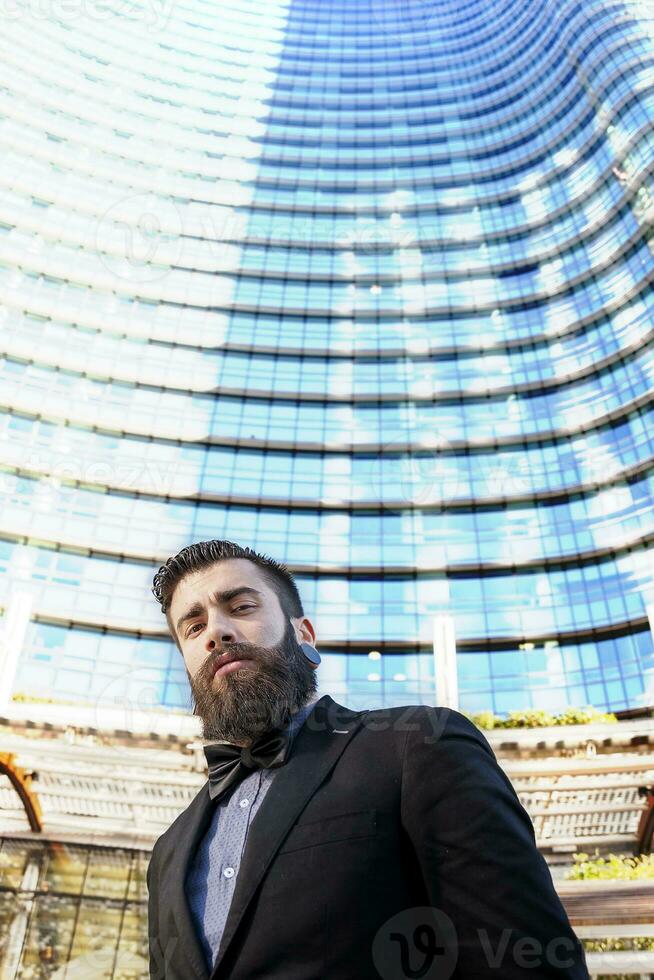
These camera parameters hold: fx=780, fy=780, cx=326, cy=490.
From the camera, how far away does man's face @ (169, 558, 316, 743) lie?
2666 millimetres

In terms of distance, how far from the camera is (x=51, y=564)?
133ft

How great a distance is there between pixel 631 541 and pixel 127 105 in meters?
49.6

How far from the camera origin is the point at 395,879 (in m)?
2.03

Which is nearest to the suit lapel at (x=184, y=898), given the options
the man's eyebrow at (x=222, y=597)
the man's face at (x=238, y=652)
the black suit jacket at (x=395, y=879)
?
the black suit jacket at (x=395, y=879)

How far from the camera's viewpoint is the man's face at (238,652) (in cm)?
267

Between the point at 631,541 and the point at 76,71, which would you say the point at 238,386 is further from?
the point at 76,71

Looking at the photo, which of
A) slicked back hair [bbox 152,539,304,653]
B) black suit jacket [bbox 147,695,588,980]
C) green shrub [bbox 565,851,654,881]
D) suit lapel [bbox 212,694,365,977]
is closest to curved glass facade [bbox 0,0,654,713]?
green shrub [bbox 565,851,654,881]

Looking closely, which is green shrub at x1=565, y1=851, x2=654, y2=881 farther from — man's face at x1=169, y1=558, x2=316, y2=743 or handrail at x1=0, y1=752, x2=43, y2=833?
man's face at x1=169, y1=558, x2=316, y2=743

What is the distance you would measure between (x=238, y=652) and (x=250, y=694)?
0.15 meters

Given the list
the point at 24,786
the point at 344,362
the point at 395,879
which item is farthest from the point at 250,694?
the point at 344,362

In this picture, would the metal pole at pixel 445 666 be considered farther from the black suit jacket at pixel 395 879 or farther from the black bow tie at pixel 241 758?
the black suit jacket at pixel 395 879

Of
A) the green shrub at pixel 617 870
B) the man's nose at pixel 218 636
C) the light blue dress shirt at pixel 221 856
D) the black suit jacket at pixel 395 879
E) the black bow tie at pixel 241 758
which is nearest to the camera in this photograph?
the black suit jacket at pixel 395 879

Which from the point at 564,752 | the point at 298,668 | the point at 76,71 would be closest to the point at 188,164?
the point at 76,71

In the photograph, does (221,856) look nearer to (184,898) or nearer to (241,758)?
(184,898)
